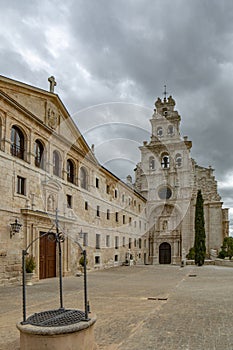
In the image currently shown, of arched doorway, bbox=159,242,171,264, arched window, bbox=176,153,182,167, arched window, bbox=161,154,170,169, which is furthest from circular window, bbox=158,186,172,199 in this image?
arched doorway, bbox=159,242,171,264

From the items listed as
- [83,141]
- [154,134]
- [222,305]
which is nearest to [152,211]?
Answer: [154,134]

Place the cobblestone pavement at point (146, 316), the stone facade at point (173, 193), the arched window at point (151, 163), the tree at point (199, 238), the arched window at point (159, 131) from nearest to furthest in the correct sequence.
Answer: the cobblestone pavement at point (146, 316)
the tree at point (199, 238)
the stone facade at point (173, 193)
the arched window at point (151, 163)
the arched window at point (159, 131)

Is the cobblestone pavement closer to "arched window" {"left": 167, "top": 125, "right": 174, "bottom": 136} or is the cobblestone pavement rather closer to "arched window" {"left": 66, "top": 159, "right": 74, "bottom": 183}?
"arched window" {"left": 66, "top": 159, "right": 74, "bottom": 183}

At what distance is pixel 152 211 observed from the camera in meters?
47.7

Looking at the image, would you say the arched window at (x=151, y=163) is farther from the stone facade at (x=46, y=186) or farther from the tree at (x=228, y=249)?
the stone facade at (x=46, y=186)

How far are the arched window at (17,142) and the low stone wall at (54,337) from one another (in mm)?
13762

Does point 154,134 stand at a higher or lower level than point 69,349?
higher

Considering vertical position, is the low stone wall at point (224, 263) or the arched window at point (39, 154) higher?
the arched window at point (39, 154)

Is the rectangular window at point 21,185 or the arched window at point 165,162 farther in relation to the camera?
the arched window at point 165,162

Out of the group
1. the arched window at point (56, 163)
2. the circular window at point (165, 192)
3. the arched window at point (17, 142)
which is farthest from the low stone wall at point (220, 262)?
the arched window at point (17, 142)

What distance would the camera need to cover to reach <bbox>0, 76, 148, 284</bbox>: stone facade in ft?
56.7

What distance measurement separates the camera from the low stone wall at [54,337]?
530 centimetres

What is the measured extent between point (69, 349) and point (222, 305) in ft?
21.0

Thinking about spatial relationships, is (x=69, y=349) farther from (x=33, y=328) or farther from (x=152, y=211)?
(x=152, y=211)
